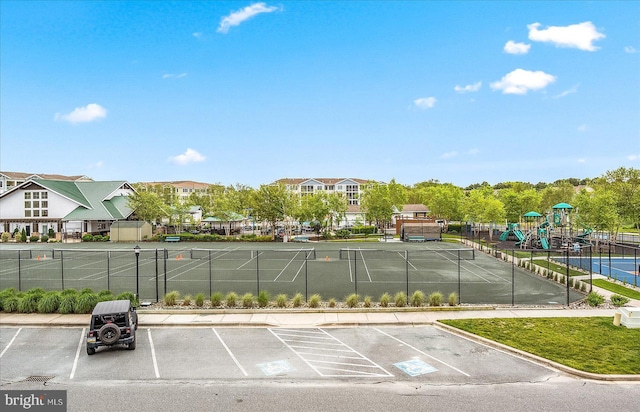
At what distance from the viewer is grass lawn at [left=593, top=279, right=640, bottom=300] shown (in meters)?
25.8

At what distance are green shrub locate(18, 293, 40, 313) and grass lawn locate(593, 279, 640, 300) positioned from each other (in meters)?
34.2

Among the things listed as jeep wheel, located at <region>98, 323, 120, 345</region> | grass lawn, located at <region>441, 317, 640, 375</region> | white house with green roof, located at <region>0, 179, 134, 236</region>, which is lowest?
grass lawn, located at <region>441, 317, 640, 375</region>

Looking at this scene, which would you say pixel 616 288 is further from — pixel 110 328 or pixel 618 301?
pixel 110 328

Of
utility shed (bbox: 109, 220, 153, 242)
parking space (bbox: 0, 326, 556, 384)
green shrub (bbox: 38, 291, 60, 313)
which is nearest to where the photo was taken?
parking space (bbox: 0, 326, 556, 384)

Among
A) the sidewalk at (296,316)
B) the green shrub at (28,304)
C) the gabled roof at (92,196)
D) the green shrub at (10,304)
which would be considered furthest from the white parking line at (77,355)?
the gabled roof at (92,196)

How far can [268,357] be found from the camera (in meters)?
15.5

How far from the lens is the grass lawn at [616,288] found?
25806 millimetres

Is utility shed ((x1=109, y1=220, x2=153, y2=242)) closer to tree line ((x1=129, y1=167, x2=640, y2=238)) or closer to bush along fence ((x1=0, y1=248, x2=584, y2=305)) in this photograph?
tree line ((x1=129, y1=167, x2=640, y2=238))

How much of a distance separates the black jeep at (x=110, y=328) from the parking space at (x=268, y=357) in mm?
521

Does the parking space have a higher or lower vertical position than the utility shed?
lower

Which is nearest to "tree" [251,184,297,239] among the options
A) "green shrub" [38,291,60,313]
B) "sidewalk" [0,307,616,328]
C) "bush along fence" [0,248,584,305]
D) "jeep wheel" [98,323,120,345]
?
"bush along fence" [0,248,584,305]

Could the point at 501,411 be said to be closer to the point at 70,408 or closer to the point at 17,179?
the point at 70,408

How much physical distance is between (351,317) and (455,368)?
23.1 ft

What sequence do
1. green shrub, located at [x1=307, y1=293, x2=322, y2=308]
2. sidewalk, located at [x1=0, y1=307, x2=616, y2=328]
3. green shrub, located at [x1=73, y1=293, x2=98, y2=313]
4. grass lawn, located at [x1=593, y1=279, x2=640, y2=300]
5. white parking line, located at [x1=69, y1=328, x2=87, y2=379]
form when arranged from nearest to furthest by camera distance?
1. white parking line, located at [x1=69, y1=328, x2=87, y2=379]
2. sidewalk, located at [x1=0, y1=307, x2=616, y2=328]
3. green shrub, located at [x1=73, y1=293, x2=98, y2=313]
4. green shrub, located at [x1=307, y1=293, x2=322, y2=308]
5. grass lawn, located at [x1=593, y1=279, x2=640, y2=300]
